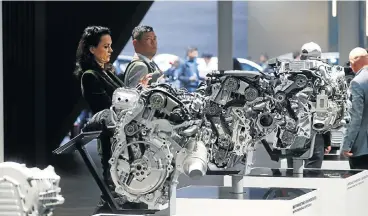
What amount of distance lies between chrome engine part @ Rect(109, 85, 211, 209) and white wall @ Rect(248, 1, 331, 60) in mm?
9721

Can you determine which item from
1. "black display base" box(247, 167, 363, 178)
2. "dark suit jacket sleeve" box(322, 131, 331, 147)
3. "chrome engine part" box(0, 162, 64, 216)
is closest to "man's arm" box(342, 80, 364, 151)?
"dark suit jacket sleeve" box(322, 131, 331, 147)

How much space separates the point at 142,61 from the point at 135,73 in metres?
0.12

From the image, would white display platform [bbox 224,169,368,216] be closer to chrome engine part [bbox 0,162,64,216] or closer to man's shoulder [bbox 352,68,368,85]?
man's shoulder [bbox 352,68,368,85]

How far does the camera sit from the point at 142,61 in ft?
17.8

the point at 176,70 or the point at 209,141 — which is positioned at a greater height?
the point at 176,70

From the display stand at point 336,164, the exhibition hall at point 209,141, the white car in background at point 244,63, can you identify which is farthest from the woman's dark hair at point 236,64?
the display stand at point 336,164

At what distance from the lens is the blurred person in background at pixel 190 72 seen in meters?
14.0

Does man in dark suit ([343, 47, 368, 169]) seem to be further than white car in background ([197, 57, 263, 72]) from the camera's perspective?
No

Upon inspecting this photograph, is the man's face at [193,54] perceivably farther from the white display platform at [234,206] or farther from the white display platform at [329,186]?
the white display platform at [234,206]

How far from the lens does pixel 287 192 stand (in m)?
5.41

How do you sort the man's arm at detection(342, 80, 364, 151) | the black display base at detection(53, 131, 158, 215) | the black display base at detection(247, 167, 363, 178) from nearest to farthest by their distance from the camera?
the black display base at detection(53, 131, 158, 215), the black display base at detection(247, 167, 363, 178), the man's arm at detection(342, 80, 364, 151)

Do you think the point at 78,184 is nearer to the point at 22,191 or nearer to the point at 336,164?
the point at 336,164

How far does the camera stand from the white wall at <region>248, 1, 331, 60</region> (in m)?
13.8

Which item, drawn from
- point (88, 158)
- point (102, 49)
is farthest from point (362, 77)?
point (88, 158)
